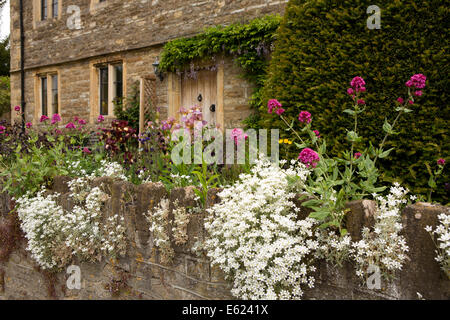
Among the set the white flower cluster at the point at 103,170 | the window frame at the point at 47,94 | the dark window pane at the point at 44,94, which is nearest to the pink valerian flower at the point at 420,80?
the white flower cluster at the point at 103,170

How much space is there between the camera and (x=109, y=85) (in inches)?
416

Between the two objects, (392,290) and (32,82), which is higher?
(32,82)

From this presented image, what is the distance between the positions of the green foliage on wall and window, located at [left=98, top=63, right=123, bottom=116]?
2.56 meters

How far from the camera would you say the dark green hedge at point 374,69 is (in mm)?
2922

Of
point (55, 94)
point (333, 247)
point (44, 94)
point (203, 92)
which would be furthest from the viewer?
point (44, 94)

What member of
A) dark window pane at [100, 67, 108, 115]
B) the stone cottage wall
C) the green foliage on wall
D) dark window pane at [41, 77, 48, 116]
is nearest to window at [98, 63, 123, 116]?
dark window pane at [100, 67, 108, 115]

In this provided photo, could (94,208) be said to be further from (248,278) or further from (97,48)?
(97,48)

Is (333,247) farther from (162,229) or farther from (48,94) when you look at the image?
(48,94)

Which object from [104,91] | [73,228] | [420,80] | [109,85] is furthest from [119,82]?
[420,80]

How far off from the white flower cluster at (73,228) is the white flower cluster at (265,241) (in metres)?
1.27

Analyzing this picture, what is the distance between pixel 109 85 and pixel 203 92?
3.38 meters

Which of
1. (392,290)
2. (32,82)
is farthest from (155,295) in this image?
(32,82)

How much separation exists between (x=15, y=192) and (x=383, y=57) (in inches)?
169

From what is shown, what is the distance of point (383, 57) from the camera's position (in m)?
3.16
